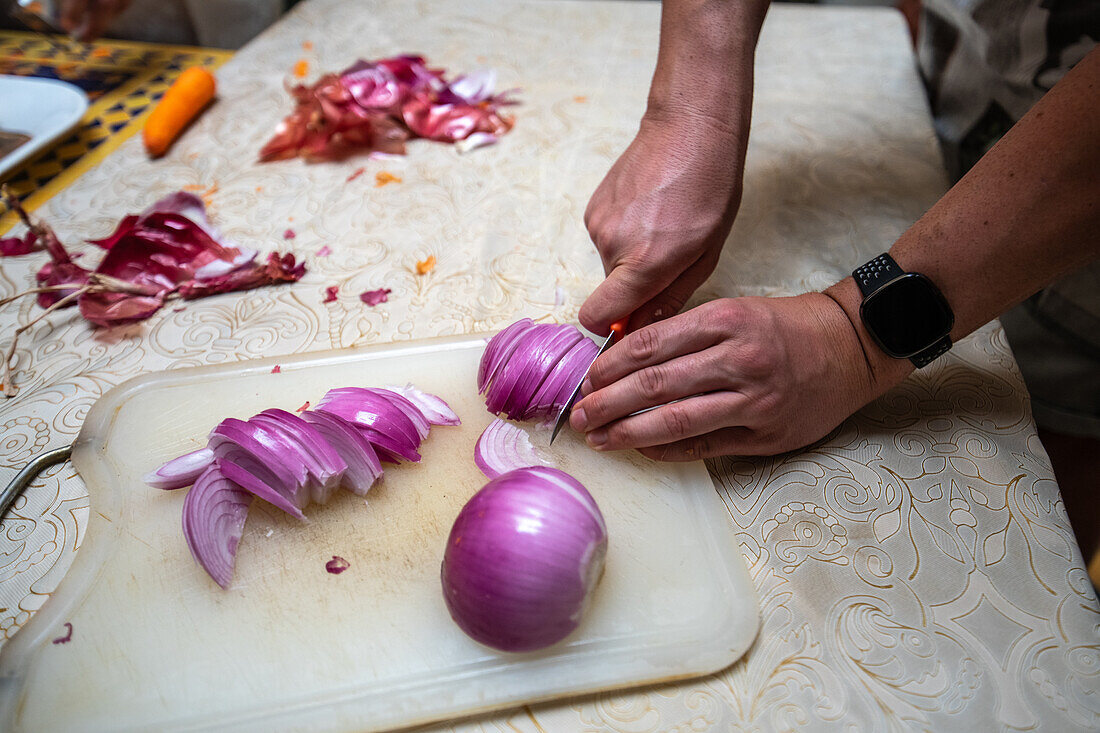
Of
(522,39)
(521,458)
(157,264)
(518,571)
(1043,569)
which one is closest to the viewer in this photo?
(518,571)

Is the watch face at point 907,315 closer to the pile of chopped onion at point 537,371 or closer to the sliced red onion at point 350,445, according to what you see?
the pile of chopped onion at point 537,371

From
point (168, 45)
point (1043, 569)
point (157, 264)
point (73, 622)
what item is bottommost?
point (1043, 569)

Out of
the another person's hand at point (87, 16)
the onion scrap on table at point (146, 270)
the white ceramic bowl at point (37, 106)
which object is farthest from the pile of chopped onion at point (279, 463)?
the another person's hand at point (87, 16)

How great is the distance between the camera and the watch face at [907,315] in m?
0.84

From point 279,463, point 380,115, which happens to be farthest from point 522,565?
point 380,115

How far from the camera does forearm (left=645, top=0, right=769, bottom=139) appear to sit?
40.4 inches

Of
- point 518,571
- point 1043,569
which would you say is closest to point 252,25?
point 518,571

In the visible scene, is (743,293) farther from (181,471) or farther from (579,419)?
(181,471)

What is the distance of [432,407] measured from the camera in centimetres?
95

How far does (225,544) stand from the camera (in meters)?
0.82

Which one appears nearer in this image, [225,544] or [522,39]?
[225,544]

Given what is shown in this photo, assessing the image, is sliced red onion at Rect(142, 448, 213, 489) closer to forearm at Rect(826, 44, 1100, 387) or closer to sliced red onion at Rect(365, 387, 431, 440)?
sliced red onion at Rect(365, 387, 431, 440)

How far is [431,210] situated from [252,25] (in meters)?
1.29

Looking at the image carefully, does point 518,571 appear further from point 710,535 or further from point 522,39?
point 522,39
